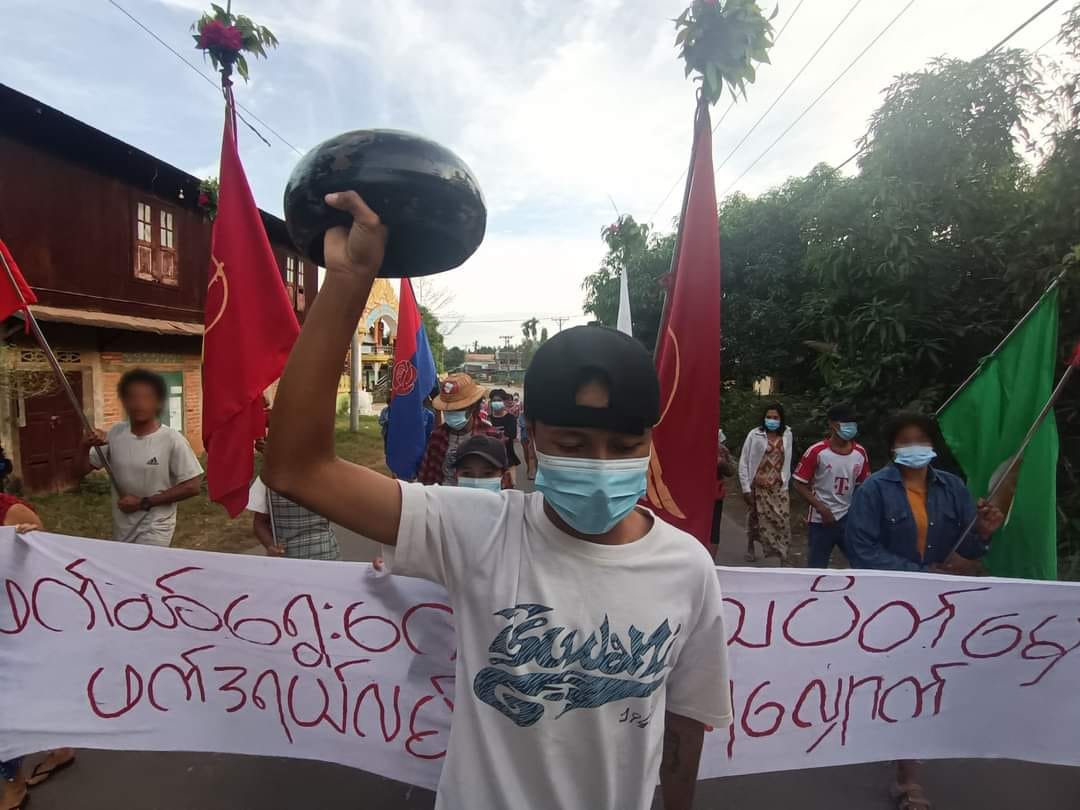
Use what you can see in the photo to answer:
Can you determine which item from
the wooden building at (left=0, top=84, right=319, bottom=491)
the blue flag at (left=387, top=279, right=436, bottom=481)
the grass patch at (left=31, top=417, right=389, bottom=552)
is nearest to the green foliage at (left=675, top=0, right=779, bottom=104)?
the blue flag at (left=387, top=279, right=436, bottom=481)

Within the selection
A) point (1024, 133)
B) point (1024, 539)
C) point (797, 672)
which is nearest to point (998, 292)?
point (1024, 133)

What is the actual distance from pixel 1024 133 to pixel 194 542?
9795mm

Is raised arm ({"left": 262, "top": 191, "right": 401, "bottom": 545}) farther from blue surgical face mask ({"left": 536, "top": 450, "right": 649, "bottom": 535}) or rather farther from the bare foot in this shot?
the bare foot

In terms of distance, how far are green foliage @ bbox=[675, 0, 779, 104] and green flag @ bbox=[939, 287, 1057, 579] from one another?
6.37 feet

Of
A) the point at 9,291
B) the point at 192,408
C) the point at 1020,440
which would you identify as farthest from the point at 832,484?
the point at 192,408

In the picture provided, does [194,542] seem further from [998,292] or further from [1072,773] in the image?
[998,292]

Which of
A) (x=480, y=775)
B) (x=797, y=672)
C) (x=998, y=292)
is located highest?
(x=998, y=292)

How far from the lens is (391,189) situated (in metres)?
1.08

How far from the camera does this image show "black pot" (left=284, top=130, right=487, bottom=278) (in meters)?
1.08

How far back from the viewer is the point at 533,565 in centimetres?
128

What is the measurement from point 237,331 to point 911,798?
384 cm

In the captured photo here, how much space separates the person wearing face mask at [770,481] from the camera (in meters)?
6.11

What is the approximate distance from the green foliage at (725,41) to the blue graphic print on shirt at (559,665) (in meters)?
2.45

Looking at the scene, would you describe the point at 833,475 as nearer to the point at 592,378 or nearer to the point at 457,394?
the point at 457,394
